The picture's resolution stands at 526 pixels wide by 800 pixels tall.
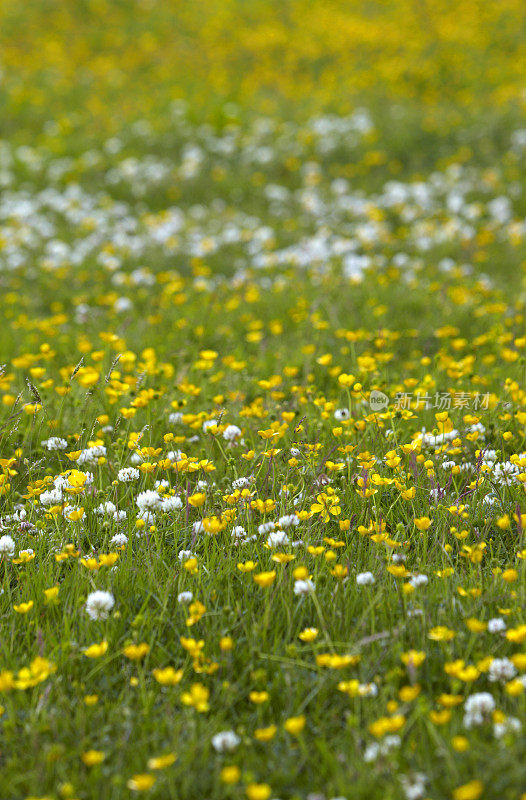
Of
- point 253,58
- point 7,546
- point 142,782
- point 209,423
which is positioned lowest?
point 253,58

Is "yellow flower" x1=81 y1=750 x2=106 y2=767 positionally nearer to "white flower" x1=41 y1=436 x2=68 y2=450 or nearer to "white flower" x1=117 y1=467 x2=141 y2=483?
"white flower" x1=117 y1=467 x2=141 y2=483

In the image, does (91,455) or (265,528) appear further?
(91,455)

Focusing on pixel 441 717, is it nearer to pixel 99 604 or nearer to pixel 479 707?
pixel 479 707

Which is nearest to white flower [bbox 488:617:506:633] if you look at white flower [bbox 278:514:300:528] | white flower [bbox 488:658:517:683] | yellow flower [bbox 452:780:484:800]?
white flower [bbox 488:658:517:683]

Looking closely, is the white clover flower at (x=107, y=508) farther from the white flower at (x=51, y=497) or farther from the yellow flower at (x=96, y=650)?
the yellow flower at (x=96, y=650)

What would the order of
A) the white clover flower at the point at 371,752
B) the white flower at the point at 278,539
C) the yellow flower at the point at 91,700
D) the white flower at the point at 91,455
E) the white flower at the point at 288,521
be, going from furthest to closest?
1. the white flower at the point at 91,455
2. the white flower at the point at 288,521
3. the white flower at the point at 278,539
4. the yellow flower at the point at 91,700
5. the white clover flower at the point at 371,752

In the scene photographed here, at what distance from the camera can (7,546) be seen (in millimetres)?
2705

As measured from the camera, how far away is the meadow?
6.75ft

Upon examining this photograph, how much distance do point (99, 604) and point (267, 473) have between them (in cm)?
90

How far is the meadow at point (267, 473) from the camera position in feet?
6.75

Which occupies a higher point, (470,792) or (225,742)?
(470,792)

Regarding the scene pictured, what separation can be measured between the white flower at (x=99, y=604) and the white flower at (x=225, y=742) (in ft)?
1.87

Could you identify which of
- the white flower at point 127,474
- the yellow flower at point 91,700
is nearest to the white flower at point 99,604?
the yellow flower at point 91,700

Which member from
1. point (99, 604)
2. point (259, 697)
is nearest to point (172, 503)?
point (99, 604)
